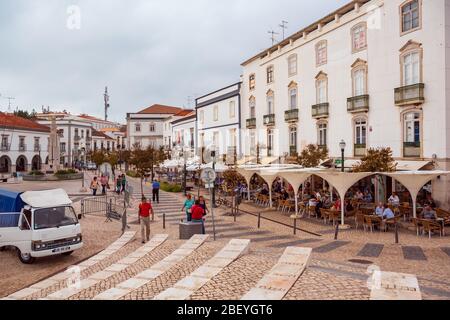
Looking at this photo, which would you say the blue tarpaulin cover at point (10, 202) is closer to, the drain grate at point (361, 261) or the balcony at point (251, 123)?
the drain grate at point (361, 261)

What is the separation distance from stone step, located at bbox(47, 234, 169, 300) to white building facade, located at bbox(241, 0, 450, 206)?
1419 centimetres

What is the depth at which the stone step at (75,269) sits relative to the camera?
375 inches

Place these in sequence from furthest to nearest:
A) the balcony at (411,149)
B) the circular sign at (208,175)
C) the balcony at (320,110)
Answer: the balcony at (320,110) < the balcony at (411,149) < the circular sign at (208,175)

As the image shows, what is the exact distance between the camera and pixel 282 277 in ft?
27.8

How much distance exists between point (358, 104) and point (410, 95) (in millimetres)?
4235

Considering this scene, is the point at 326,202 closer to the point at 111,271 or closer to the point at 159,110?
the point at 111,271

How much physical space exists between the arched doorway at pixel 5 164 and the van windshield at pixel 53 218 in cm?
5712

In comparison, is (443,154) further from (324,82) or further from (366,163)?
(324,82)

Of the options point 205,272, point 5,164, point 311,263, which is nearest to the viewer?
point 205,272

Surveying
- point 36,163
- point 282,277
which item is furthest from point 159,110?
point 282,277

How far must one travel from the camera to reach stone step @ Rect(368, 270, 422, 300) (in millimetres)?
7012

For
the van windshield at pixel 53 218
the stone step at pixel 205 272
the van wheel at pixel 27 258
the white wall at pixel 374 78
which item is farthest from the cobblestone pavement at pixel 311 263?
the white wall at pixel 374 78
